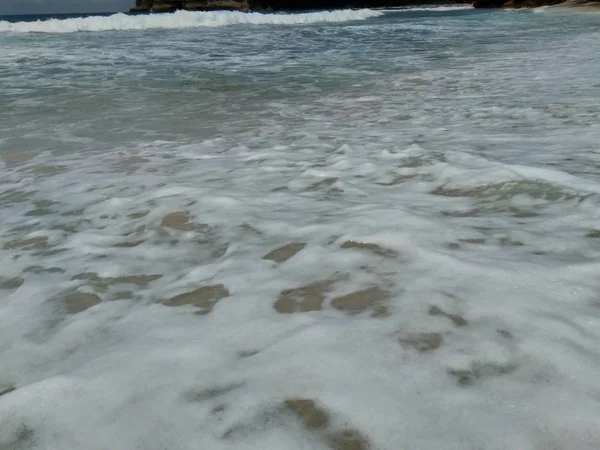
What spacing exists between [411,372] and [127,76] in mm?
9804

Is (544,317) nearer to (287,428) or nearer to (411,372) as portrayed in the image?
(411,372)

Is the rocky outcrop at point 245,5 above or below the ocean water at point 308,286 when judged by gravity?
above

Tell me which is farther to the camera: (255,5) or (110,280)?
(255,5)

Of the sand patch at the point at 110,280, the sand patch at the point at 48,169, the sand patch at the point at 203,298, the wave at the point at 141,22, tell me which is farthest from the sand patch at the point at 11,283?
the wave at the point at 141,22

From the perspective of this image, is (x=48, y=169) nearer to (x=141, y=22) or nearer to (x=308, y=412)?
(x=308, y=412)

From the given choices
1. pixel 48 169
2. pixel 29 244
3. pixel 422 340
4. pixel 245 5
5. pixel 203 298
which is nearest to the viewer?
pixel 422 340

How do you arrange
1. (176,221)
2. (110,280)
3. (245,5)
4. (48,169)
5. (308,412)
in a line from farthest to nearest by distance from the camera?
1. (245,5)
2. (48,169)
3. (176,221)
4. (110,280)
5. (308,412)

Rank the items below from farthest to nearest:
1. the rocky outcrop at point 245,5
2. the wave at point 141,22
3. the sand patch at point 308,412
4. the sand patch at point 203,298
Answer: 1. the rocky outcrop at point 245,5
2. the wave at point 141,22
3. the sand patch at point 203,298
4. the sand patch at point 308,412

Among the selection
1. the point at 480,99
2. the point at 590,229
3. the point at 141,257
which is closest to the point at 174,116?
Answer: the point at 480,99

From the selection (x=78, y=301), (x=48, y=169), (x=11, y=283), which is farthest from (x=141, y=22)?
(x=78, y=301)

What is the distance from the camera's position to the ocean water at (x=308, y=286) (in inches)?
54.7

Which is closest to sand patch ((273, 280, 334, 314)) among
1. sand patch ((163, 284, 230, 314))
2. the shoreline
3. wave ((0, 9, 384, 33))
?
sand patch ((163, 284, 230, 314))

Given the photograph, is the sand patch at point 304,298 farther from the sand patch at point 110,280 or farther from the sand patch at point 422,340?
the sand patch at point 110,280

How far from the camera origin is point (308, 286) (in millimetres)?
2084
